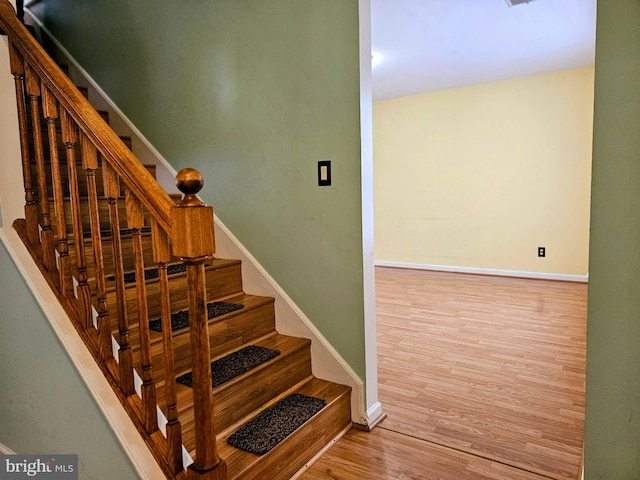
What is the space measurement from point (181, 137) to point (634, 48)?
232 cm

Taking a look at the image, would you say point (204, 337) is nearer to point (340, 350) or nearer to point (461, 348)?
point (340, 350)

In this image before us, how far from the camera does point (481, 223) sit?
536cm

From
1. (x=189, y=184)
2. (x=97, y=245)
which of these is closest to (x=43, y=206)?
(x=97, y=245)

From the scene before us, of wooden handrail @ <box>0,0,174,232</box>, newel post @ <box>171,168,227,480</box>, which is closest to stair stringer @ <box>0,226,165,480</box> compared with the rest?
newel post @ <box>171,168,227,480</box>

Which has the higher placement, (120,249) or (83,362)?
(120,249)

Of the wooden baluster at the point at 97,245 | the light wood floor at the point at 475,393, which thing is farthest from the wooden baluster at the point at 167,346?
the light wood floor at the point at 475,393

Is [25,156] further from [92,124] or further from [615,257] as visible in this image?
[615,257]

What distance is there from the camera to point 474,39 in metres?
3.65

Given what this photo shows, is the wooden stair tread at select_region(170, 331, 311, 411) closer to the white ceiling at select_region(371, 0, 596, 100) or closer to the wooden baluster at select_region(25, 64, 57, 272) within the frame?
the wooden baluster at select_region(25, 64, 57, 272)

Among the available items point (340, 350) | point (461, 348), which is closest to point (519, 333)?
point (461, 348)

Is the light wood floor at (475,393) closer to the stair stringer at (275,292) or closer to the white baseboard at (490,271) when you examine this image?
the stair stringer at (275,292)

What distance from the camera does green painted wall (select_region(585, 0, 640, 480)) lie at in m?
1.16

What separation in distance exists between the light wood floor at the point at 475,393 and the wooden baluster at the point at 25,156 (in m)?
1.45

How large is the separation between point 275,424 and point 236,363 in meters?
0.33
